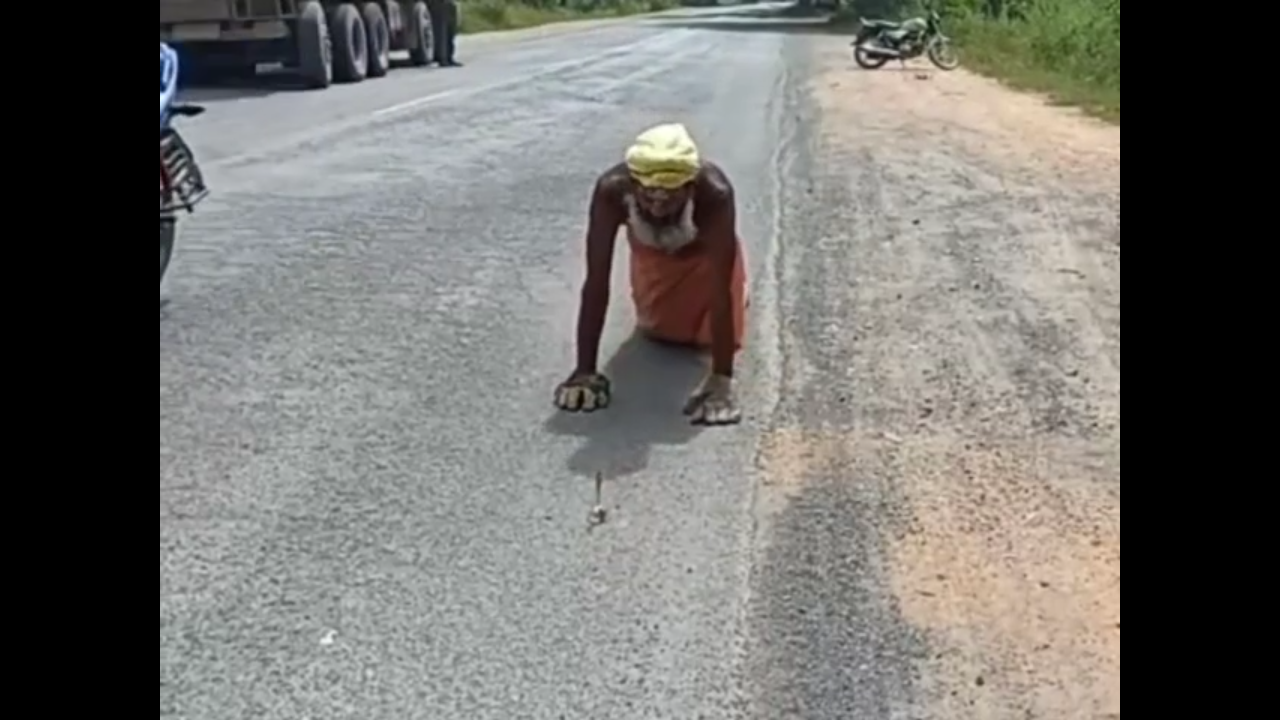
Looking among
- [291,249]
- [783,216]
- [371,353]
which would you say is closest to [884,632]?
[371,353]

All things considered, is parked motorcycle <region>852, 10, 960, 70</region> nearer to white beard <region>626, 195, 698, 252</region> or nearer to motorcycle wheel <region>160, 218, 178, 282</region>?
Result: motorcycle wheel <region>160, 218, 178, 282</region>

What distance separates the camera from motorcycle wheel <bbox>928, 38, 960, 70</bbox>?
27.2 m

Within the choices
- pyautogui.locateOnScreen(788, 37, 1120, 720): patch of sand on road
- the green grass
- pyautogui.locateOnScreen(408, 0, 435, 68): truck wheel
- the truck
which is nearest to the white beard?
pyautogui.locateOnScreen(788, 37, 1120, 720): patch of sand on road

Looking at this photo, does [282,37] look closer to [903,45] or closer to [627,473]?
[903,45]

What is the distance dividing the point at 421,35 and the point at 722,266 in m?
21.2

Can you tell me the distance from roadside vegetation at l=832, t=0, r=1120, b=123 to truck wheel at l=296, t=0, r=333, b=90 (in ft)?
28.0

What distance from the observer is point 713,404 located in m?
5.41

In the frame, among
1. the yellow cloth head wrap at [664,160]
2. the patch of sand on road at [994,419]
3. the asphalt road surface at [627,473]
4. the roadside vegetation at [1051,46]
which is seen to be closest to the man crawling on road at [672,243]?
the yellow cloth head wrap at [664,160]

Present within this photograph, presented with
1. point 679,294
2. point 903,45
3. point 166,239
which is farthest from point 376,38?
point 679,294

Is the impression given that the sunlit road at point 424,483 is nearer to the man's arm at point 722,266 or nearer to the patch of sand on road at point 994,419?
the man's arm at point 722,266

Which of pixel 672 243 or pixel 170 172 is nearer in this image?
pixel 672 243
